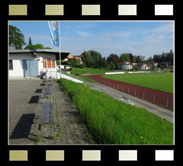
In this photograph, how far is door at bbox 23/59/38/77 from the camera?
20.2m

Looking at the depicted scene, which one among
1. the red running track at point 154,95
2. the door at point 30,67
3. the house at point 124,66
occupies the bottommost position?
the red running track at point 154,95

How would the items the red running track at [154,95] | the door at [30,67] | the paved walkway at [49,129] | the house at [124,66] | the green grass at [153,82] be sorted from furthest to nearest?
the house at [124,66] → the green grass at [153,82] → the door at [30,67] → the red running track at [154,95] → the paved walkway at [49,129]

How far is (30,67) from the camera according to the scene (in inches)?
798

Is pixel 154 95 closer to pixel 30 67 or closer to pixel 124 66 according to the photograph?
pixel 30 67

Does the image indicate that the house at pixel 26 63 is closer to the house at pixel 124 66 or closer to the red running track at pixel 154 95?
the red running track at pixel 154 95

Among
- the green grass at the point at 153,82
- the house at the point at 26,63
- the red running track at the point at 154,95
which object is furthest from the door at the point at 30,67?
the green grass at the point at 153,82

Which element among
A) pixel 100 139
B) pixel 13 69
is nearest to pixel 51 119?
pixel 100 139

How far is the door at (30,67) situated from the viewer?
20.2m

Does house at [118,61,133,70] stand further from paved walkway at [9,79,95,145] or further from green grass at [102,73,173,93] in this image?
paved walkway at [9,79,95,145]

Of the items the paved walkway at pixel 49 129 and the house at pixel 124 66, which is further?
the house at pixel 124 66

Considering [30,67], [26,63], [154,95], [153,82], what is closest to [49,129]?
[154,95]

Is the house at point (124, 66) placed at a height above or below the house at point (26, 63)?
above
